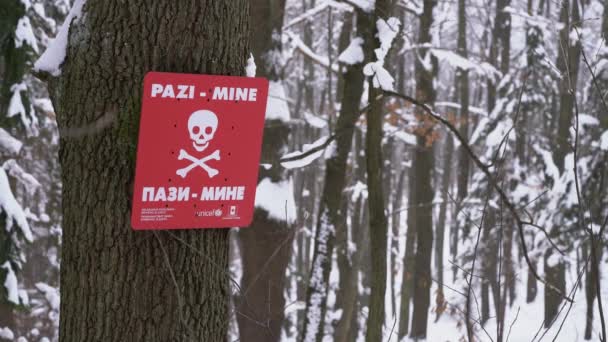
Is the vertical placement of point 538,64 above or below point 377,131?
above

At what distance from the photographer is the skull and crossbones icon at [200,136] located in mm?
2465

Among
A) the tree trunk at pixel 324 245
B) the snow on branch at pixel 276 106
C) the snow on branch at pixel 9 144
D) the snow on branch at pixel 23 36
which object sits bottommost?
the tree trunk at pixel 324 245

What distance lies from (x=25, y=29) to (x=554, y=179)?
45.0ft

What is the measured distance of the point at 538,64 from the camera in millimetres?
18625

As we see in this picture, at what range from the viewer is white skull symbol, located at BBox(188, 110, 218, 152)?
2.47 meters

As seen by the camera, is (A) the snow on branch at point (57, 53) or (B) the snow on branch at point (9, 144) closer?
(A) the snow on branch at point (57, 53)

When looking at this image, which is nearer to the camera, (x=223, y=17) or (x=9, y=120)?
(x=223, y=17)

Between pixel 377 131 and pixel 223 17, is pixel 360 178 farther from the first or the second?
pixel 223 17

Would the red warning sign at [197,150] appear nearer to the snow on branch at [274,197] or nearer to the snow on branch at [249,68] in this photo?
the snow on branch at [249,68]

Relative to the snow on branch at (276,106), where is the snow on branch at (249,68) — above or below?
below

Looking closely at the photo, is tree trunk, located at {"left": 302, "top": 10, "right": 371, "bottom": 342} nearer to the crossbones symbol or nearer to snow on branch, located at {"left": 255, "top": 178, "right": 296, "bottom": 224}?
snow on branch, located at {"left": 255, "top": 178, "right": 296, "bottom": 224}

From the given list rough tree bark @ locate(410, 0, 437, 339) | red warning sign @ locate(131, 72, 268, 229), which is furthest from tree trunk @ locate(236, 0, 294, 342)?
rough tree bark @ locate(410, 0, 437, 339)

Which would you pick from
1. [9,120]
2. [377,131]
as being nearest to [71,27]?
[377,131]

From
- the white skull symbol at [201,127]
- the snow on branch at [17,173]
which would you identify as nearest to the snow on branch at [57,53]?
the white skull symbol at [201,127]
